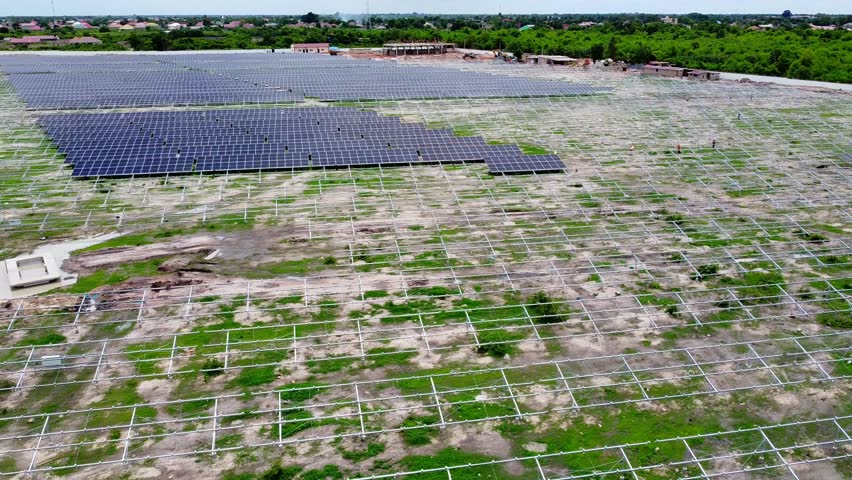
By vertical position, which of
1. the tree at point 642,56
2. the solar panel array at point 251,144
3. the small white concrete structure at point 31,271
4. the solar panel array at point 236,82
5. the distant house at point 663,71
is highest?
the tree at point 642,56

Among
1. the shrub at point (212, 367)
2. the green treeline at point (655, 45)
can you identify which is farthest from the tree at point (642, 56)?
the shrub at point (212, 367)

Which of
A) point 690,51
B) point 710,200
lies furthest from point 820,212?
point 690,51

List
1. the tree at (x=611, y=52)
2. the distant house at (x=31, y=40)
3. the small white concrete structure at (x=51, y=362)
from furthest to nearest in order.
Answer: the distant house at (x=31, y=40), the tree at (x=611, y=52), the small white concrete structure at (x=51, y=362)

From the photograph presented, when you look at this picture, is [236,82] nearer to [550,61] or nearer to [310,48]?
[550,61]

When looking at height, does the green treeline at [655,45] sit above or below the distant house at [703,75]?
above

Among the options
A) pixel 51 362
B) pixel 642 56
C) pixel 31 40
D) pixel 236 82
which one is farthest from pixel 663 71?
pixel 31 40

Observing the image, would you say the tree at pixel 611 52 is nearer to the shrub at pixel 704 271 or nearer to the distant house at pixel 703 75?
the distant house at pixel 703 75
